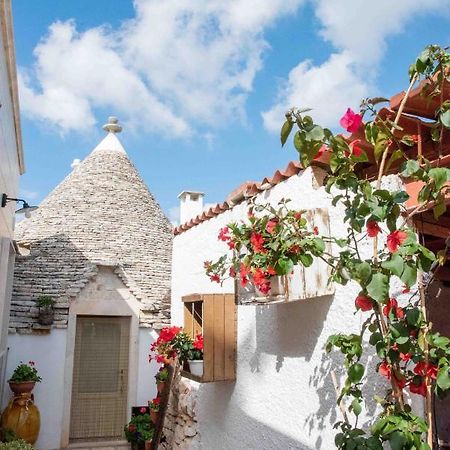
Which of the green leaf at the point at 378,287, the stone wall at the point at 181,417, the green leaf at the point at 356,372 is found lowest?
the stone wall at the point at 181,417

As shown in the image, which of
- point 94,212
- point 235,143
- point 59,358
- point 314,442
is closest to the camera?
point 314,442

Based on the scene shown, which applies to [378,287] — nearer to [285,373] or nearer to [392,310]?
[392,310]

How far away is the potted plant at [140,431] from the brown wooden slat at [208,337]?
3685 millimetres

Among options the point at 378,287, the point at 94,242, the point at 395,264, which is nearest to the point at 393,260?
the point at 395,264

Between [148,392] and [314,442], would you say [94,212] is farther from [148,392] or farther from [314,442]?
[314,442]

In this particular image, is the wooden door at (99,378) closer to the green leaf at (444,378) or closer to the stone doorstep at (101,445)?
the stone doorstep at (101,445)

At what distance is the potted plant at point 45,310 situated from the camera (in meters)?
9.30

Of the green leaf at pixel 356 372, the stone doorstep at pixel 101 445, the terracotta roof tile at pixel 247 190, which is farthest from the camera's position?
the stone doorstep at pixel 101 445

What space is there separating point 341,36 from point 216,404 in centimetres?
441

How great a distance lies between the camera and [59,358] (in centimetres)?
941

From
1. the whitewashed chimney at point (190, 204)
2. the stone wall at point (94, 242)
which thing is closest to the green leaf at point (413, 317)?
the whitewashed chimney at point (190, 204)

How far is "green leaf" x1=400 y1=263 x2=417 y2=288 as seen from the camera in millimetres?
1898

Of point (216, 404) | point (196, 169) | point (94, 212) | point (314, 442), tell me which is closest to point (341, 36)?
point (314, 442)

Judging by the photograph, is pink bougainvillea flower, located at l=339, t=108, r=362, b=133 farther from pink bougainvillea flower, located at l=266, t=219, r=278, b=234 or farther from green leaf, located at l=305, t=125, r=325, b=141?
pink bougainvillea flower, located at l=266, t=219, r=278, b=234
